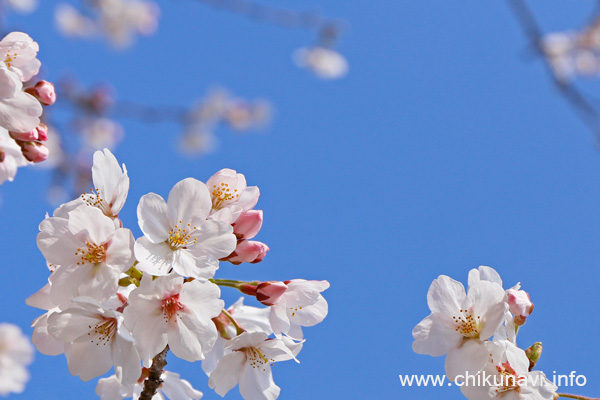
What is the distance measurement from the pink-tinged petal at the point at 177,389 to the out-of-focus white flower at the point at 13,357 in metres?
3.73

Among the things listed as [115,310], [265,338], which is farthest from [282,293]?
[115,310]

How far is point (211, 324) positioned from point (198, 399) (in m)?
0.38

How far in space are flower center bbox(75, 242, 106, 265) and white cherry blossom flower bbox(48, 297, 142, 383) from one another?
0.10 meters

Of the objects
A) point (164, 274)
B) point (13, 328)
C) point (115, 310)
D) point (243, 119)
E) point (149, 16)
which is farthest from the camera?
point (243, 119)

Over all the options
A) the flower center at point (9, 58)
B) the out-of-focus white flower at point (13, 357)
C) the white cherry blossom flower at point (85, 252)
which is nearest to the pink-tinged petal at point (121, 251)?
the white cherry blossom flower at point (85, 252)

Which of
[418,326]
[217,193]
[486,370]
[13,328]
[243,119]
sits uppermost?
[243,119]

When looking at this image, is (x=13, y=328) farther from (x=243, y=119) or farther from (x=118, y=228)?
(x=243, y=119)

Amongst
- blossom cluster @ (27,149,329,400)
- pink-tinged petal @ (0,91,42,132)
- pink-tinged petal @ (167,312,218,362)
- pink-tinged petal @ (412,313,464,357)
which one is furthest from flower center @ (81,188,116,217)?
pink-tinged petal @ (412,313,464,357)

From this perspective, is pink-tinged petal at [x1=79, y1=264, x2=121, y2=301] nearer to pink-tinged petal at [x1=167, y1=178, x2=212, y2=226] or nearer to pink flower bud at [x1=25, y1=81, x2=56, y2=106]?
pink-tinged petal at [x1=167, y1=178, x2=212, y2=226]

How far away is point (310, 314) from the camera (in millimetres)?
1546

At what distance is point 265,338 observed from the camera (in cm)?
141

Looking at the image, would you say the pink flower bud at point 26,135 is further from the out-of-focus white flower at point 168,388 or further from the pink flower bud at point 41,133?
the out-of-focus white flower at point 168,388

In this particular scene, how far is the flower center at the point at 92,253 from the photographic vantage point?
50.4 inches

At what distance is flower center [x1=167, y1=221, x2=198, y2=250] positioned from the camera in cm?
133
